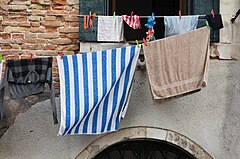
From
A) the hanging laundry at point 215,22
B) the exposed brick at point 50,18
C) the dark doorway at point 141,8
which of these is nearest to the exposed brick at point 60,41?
the exposed brick at point 50,18

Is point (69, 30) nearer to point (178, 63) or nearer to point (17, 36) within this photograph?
point (17, 36)

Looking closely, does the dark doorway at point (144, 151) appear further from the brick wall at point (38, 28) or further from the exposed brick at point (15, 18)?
the exposed brick at point (15, 18)

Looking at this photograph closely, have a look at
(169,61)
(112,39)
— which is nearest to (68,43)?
(112,39)

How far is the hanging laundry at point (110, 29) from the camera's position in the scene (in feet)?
14.1

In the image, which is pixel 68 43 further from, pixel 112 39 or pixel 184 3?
pixel 184 3

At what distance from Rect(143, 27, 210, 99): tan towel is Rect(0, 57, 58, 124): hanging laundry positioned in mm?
936

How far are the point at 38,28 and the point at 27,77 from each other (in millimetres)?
711

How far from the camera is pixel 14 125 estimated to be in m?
4.36

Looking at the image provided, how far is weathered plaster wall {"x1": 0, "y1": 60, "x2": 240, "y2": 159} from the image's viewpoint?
436 cm

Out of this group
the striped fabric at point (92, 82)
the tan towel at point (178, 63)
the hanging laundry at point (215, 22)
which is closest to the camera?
the striped fabric at point (92, 82)

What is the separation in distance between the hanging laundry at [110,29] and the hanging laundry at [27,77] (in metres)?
0.66

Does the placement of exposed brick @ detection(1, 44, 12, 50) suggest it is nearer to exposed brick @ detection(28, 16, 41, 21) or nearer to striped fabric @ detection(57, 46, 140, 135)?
exposed brick @ detection(28, 16, 41, 21)

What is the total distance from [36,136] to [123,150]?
938mm

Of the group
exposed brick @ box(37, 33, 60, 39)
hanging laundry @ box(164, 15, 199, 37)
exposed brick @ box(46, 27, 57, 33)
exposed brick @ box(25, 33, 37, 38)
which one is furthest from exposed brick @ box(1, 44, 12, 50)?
hanging laundry @ box(164, 15, 199, 37)
